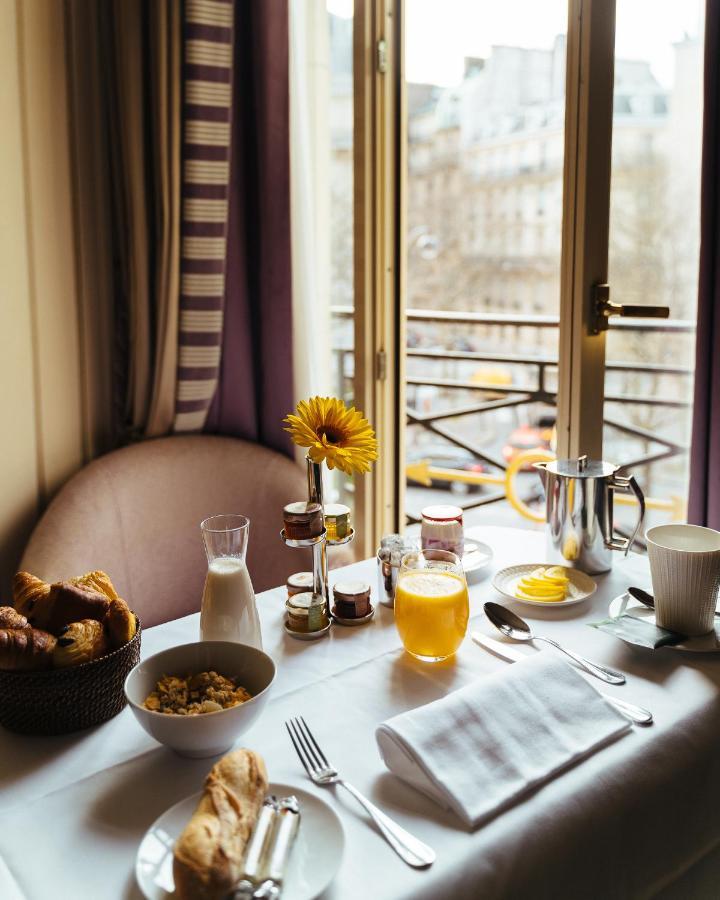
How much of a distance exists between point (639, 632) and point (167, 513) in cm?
109

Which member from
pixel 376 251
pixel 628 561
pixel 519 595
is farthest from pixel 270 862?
pixel 376 251

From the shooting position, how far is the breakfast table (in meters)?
0.72

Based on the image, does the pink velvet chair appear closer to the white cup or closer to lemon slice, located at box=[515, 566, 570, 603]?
lemon slice, located at box=[515, 566, 570, 603]

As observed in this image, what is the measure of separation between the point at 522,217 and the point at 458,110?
2.66ft

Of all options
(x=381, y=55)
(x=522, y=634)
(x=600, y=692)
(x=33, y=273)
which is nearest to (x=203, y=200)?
(x=33, y=273)

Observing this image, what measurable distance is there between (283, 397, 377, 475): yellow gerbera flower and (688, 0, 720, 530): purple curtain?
994mm

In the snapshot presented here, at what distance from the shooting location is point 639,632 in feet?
3.57

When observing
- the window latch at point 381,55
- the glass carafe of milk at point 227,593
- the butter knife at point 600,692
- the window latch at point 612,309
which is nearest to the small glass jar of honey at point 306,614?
the glass carafe of milk at point 227,593

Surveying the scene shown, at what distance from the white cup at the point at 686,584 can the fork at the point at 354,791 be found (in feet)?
1.65

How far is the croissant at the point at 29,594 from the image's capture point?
96 cm

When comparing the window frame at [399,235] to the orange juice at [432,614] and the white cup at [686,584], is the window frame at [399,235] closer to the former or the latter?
the white cup at [686,584]

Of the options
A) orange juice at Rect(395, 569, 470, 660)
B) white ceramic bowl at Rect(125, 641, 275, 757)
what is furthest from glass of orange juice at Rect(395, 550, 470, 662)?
white ceramic bowl at Rect(125, 641, 275, 757)

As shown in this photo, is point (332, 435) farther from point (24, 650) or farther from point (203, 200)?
point (203, 200)

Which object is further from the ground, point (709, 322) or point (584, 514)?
point (709, 322)
